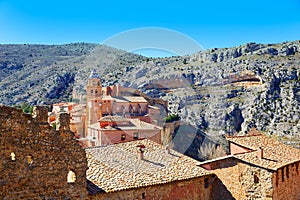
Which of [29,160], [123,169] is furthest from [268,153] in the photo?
[29,160]

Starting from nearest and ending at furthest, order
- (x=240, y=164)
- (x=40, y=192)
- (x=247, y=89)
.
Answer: (x=40, y=192)
(x=240, y=164)
(x=247, y=89)

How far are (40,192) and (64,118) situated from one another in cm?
208

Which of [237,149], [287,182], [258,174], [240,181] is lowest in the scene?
[287,182]

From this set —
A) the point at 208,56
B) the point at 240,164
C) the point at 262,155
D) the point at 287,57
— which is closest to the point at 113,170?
the point at 240,164

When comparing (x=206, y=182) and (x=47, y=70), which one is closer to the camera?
(x=206, y=182)

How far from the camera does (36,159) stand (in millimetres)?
9344

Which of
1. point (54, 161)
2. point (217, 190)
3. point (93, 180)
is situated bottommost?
point (217, 190)

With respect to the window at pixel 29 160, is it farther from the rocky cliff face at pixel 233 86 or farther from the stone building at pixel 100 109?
the rocky cliff face at pixel 233 86

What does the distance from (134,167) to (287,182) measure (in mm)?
6457

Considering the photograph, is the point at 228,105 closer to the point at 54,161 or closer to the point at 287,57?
the point at 287,57

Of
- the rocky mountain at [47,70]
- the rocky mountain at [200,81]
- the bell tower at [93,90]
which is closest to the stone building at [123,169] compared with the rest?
the bell tower at [93,90]

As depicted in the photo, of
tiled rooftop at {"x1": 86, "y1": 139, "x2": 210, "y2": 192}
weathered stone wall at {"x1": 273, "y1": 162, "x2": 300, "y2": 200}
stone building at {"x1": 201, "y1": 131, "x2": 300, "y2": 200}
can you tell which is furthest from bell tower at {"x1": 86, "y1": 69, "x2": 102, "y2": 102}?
weathered stone wall at {"x1": 273, "y1": 162, "x2": 300, "y2": 200}

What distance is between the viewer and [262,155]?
15234mm

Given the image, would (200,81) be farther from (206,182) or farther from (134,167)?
(134,167)
